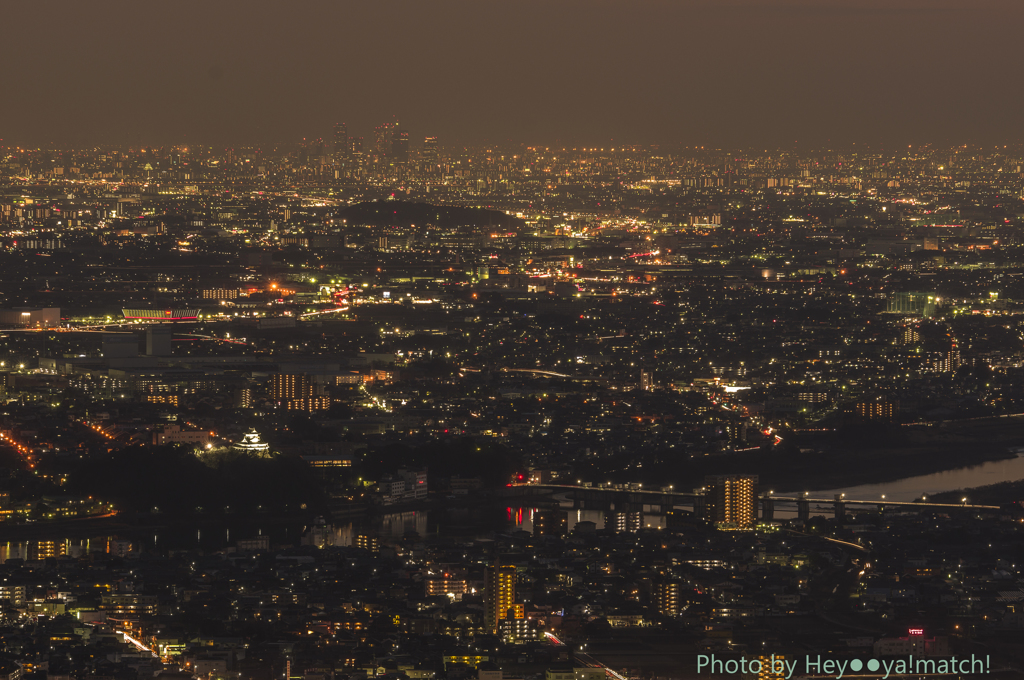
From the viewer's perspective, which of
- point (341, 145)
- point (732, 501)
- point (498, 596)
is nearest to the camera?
point (498, 596)

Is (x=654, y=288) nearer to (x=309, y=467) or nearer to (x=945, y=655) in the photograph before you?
Answer: (x=309, y=467)

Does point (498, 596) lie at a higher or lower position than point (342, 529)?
higher

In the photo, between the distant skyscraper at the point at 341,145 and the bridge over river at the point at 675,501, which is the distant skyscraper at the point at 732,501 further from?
the distant skyscraper at the point at 341,145

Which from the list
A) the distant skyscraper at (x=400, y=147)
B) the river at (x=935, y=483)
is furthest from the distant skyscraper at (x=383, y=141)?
the river at (x=935, y=483)

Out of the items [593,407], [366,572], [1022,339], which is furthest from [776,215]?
[366,572]

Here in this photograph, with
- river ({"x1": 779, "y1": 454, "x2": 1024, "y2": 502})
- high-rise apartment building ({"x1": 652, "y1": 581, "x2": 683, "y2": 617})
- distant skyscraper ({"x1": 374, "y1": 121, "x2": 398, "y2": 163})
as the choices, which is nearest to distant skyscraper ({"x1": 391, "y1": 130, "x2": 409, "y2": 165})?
distant skyscraper ({"x1": 374, "y1": 121, "x2": 398, "y2": 163})

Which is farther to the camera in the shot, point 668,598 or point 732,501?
point 732,501

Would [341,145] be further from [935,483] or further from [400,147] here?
[935,483]

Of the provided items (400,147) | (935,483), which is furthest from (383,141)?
(935,483)
